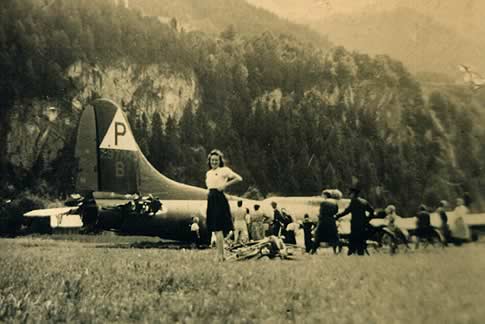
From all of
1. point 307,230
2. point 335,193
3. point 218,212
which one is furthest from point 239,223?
point 335,193

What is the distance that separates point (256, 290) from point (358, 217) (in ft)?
3.11

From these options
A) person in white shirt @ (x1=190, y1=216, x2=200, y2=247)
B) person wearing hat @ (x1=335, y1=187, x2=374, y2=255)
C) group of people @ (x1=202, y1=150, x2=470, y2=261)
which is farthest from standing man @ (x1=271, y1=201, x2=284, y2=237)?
person in white shirt @ (x1=190, y1=216, x2=200, y2=247)

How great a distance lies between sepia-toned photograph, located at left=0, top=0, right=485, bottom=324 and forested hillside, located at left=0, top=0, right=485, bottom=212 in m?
0.01

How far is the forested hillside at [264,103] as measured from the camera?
3799 mm

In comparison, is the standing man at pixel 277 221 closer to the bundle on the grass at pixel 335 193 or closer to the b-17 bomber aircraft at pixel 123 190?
the b-17 bomber aircraft at pixel 123 190

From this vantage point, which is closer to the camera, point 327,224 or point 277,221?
point 327,224

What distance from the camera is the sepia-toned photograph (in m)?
3.32

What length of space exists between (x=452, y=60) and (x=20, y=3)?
11.3ft

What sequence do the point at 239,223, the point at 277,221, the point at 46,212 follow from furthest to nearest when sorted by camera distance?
the point at 46,212
the point at 277,221
the point at 239,223

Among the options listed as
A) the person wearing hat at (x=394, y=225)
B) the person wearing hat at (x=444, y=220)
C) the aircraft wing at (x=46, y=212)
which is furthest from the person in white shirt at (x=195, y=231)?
the person wearing hat at (x=444, y=220)

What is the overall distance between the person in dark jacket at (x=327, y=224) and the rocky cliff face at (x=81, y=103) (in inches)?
57.8

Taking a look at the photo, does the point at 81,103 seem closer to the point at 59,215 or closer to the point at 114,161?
the point at 114,161

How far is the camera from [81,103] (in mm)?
4625

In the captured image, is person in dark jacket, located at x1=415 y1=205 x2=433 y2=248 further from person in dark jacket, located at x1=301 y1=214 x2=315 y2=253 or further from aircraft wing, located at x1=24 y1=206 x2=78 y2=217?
aircraft wing, located at x1=24 y1=206 x2=78 y2=217
